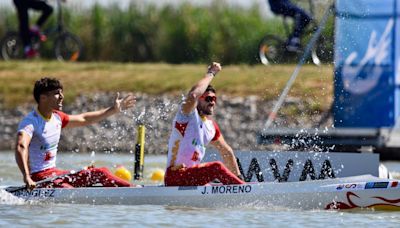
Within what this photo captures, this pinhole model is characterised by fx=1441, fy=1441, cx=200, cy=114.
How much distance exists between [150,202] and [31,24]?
18.4 metres

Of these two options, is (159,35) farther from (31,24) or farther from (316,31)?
(316,31)

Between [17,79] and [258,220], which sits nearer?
[258,220]

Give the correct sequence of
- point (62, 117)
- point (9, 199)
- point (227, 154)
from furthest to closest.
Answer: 1. point (227, 154)
2. point (62, 117)
3. point (9, 199)

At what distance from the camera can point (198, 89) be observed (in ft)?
47.9

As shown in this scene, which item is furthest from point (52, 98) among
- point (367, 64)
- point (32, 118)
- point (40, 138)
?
point (367, 64)

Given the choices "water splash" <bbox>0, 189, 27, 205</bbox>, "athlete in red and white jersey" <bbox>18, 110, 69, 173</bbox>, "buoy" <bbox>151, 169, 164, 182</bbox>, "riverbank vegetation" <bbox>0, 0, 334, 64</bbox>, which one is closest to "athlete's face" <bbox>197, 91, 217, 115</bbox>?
"athlete in red and white jersey" <bbox>18, 110, 69, 173</bbox>

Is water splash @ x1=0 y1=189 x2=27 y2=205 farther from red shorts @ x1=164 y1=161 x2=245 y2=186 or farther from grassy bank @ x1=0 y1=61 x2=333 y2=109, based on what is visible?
grassy bank @ x1=0 y1=61 x2=333 y2=109

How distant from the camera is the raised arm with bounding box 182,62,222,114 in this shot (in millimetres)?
14594

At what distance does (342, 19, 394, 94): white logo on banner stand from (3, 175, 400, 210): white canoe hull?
743 centimetres

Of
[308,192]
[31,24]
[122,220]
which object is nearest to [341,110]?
[308,192]

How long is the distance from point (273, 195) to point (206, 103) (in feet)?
4.03

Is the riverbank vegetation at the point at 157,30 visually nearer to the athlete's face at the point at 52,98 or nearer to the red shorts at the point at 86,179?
the red shorts at the point at 86,179

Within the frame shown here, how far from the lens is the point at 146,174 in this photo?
21094 millimetres

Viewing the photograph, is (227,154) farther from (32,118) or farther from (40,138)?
(32,118)
